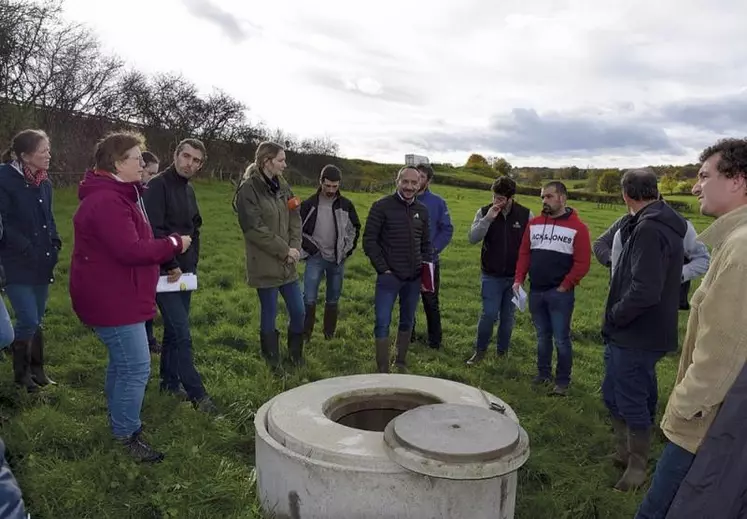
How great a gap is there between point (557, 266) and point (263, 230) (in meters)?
2.67

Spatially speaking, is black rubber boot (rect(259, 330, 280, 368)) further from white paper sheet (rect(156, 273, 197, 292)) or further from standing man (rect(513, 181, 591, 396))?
standing man (rect(513, 181, 591, 396))

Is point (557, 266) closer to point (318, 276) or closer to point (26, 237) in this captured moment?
point (318, 276)

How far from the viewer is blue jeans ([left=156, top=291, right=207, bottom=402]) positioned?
449 centimetres

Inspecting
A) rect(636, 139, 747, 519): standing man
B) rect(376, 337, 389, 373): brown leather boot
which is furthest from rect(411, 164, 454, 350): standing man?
rect(636, 139, 747, 519): standing man

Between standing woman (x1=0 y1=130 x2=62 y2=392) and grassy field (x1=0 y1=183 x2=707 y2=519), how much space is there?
16.2 inches

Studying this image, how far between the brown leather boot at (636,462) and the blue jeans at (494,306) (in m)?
2.46

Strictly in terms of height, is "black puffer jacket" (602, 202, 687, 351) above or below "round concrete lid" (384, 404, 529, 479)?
above

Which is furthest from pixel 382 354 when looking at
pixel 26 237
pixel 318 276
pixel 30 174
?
pixel 30 174

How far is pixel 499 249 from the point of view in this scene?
610cm

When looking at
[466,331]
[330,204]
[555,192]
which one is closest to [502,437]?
[555,192]

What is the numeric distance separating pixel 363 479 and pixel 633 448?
201 cm

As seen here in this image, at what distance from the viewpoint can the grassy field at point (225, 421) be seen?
11.5 ft

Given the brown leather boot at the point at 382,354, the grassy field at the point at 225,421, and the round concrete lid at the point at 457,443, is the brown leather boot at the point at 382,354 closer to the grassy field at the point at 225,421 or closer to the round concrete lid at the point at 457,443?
the grassy field at the point at 225,421

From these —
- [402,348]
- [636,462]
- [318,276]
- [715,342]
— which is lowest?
[636,462]
